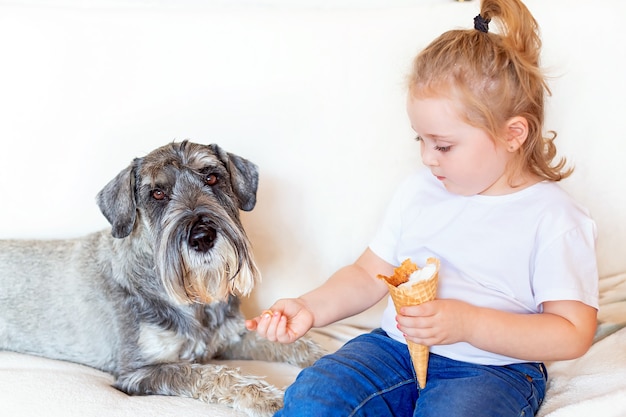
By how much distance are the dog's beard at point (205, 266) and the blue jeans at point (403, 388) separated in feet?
1.39

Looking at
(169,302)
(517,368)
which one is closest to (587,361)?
(517,368)

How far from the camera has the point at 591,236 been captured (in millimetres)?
1890

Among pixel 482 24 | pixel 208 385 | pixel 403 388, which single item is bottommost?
pixel 208 385

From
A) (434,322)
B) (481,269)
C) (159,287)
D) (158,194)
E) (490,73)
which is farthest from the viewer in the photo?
(159,287)

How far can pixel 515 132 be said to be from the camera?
188 centimetres

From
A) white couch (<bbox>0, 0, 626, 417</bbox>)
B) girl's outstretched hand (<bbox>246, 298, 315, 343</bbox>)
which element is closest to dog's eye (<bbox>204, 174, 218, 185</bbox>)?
white couch (<bbox>0, 0, 626, 417</bbox>)

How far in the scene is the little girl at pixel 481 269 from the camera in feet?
5.76

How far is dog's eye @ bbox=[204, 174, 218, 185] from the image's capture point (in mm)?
2244

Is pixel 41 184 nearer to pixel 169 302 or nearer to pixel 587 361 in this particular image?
pixel 169 302

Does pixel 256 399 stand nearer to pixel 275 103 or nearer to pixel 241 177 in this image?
pixel 241 177

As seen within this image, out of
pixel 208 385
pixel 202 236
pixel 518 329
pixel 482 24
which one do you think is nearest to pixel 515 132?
pixel 482 24

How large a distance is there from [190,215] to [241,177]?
1.12 ft

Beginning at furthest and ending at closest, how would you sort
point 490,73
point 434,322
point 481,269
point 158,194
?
1. point 158,194
2. point 481,269
3. point 490,73
4. point 434,322

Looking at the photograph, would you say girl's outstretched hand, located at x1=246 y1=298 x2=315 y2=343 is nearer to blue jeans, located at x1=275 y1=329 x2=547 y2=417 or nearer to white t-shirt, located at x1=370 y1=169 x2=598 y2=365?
blue jeans, located at x1=275 y1=329 x2=547 y2=417
